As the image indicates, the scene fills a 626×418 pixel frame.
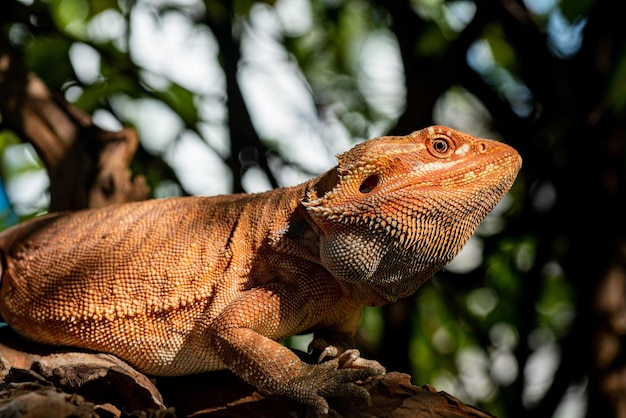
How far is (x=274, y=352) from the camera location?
2830 millimetres

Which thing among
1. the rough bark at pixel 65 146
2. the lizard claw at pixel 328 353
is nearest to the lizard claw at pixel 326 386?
the lizard claw at pixel 328 353

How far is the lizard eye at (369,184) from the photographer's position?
2941 millimetres

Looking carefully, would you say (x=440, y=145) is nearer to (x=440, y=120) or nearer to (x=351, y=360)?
(x=351, y=360)

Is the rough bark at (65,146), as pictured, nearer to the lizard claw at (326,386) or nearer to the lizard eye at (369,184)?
the lizard eye at (369,184)

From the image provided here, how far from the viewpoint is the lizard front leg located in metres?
2.70

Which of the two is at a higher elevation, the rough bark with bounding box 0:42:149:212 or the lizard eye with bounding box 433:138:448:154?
the lizard eye with bounding box 433:138:448:154

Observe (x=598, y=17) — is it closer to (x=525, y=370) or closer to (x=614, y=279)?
(x=614, y=279)

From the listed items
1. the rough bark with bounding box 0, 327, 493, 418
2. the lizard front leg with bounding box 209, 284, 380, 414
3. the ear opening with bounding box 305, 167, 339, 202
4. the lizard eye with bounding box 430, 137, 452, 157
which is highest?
the lizard eye with bounding box 430, 137, 452, 157

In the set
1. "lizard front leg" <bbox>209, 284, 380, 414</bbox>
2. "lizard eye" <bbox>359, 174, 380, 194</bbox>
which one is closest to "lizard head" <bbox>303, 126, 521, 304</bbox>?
"lizard eye" <bbox>359, 174, 380, 194</bbox>

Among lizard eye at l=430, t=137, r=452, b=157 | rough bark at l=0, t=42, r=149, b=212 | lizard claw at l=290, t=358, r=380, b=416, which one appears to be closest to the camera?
lizard claw at l=290, t=358, r=380, b=416

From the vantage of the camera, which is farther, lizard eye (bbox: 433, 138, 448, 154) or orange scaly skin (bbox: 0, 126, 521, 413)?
lizard eye (bbox: 433, 138, 448, 154)

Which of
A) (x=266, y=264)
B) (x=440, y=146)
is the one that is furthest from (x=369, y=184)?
(x=266, y=264)

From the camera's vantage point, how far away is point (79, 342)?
10.9 ft

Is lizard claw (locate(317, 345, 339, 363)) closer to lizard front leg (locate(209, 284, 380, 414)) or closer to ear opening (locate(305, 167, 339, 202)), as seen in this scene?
lizard front leg (locate(209, 284, 380, 414))
